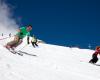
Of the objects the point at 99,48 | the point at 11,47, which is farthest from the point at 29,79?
the point at 99,48

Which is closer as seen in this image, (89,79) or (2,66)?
(2,66)

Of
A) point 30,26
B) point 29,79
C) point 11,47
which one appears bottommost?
point 29,79

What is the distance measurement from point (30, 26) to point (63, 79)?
7890 mm

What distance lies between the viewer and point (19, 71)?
8.69 meters

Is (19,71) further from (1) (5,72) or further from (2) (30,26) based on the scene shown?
(2) (30,26)

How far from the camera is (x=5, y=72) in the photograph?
26.6 ft

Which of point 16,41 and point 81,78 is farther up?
point 16,41

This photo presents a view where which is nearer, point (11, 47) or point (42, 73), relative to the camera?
point (42, 73)

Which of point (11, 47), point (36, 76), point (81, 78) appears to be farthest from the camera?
point (11, 47)

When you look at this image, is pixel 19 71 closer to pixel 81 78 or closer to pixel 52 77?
pixel 52 77

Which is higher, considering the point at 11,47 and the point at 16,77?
the point at 11,47

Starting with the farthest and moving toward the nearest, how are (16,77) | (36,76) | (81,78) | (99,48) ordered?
(99,48) → (81,78) → (36,76) → (16,77)

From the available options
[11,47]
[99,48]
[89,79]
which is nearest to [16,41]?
[11,47]

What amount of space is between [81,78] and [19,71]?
2133mm
